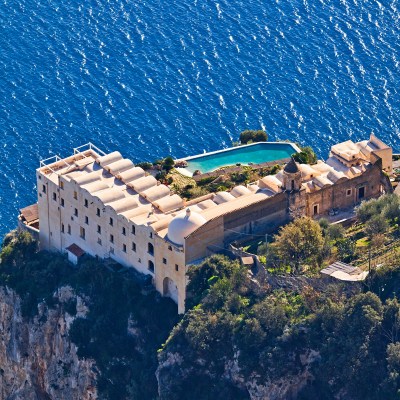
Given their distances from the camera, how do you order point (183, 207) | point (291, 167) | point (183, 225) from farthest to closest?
point (183, 207), point (291, 167), point (183, 225)

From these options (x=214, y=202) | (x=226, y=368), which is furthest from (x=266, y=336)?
(x=214, y=202)

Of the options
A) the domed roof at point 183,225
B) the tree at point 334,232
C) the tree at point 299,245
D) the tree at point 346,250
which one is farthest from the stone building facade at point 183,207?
the tree at point 346,250

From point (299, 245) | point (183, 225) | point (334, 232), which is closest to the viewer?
point (299, 245)

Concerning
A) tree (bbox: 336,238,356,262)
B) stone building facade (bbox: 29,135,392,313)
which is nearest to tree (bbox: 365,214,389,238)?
tree (bbox: 336,238,356,262)

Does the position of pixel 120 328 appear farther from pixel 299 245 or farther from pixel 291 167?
pixel 291 167

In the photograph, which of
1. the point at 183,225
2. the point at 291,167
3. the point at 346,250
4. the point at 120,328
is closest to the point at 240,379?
the point at 183,225

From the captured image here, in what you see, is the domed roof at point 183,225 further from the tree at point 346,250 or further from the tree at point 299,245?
the tree at point 346,250

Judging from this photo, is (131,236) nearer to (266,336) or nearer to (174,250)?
(174,250)
